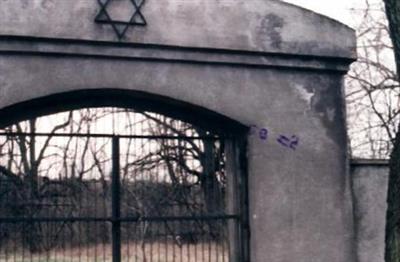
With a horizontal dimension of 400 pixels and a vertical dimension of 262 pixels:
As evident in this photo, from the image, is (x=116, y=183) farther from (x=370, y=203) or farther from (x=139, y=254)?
(x=370, y=203)

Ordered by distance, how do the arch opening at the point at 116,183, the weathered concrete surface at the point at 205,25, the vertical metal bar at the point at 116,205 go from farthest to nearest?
the vertical metal bar at the point at 116,205 → the arch opening at the point at 116,183 → the weathered concrete surface at the point at 205,25

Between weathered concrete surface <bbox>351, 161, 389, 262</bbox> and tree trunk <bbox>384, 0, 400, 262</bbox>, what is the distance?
4.85 feet

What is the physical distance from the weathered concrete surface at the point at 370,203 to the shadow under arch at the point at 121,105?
1.35 metres

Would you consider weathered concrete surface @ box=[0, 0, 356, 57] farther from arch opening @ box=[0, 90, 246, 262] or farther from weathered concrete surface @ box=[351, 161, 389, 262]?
weathered concrete surface @ box=[351, 161, 389, 262]

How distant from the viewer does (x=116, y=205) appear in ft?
20.9

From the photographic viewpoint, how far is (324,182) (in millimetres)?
7039

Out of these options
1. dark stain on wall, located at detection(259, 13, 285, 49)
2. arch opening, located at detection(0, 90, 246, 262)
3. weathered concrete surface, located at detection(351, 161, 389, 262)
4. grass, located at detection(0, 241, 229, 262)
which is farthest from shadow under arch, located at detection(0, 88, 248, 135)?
weathered concrete surface, located at detection(351, 161, 389, 262)

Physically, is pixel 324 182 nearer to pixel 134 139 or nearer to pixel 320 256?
pixel 320 256

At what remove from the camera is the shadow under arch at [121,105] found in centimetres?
625

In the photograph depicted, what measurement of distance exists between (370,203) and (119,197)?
102 inches

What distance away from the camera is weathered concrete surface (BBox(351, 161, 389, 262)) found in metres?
7.15

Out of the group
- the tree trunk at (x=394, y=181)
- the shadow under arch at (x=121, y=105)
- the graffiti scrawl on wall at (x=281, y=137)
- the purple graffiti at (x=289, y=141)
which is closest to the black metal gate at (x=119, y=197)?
the shadow under arch at (x=121, y=105)

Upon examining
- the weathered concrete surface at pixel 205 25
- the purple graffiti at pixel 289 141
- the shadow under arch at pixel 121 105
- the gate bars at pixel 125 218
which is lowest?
the gate bars at pixel 125 218

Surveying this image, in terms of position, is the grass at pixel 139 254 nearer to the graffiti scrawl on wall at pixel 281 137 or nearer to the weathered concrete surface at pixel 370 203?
the graffiti scrawl on wall at pixel 281 137
